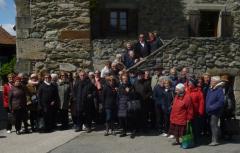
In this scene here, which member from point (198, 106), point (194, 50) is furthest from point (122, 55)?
point (198, 106)

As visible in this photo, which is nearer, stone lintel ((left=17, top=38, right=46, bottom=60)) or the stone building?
the stone building

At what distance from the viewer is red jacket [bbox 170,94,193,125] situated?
33.8 ft

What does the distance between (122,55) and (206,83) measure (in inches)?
149

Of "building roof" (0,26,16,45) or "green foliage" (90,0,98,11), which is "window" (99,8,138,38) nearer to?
"green foliage" (90,0,98,11)

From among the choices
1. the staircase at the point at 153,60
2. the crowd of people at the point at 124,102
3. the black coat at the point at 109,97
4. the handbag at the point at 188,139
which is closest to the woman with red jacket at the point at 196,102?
the crowd of people at the point at 124,102

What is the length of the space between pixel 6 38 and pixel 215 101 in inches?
1174

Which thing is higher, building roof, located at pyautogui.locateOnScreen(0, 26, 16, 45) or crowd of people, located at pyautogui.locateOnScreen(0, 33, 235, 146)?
building roof, located at pyautogui.locateOnScreen(0, 26, 16, 45)

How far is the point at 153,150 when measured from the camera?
10070 mm

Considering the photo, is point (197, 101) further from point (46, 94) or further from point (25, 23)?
point (25, 23)

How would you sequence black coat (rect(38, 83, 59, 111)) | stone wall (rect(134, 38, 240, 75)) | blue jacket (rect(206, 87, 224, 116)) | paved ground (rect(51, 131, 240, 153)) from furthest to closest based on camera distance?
stone wall (rect(134, 38, 240, 75))
black coat (rect(38, 83, 59, 111))
blue jacket (rect(206, 87, 224, 116))
paved ground (rect(51, 131, 240, 153))

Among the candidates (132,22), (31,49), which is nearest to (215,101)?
(31,49)

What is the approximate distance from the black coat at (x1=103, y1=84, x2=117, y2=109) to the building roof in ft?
87.7

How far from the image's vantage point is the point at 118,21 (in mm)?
18859

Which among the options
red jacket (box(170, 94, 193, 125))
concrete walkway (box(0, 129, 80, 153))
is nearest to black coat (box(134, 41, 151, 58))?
concrete walkway (box(0, 129, 80, 153))
